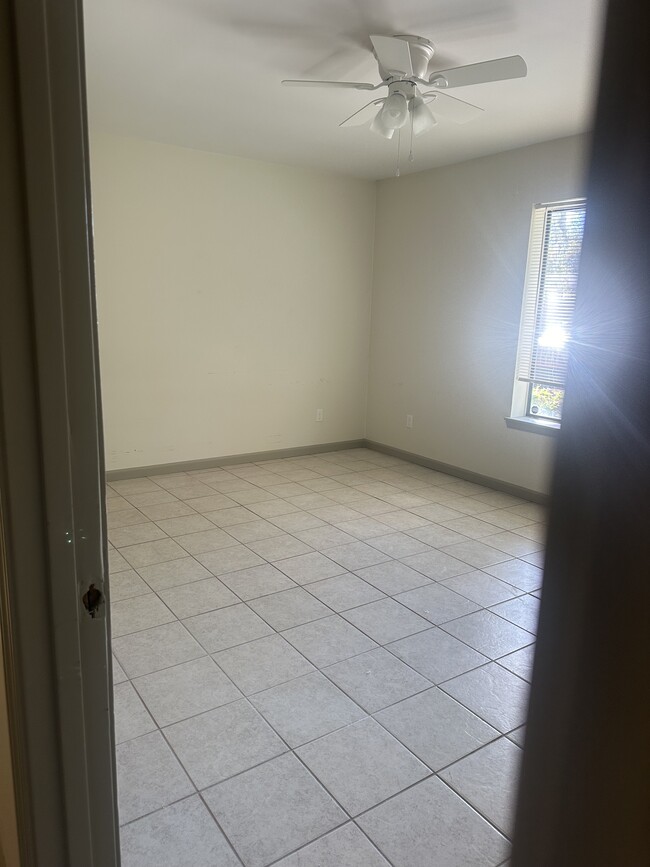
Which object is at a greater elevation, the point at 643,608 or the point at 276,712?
the point at 643,608

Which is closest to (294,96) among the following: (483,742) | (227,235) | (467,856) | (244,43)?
(244,43)

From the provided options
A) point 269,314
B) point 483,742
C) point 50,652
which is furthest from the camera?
point 269,314

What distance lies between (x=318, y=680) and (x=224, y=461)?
3161 mm

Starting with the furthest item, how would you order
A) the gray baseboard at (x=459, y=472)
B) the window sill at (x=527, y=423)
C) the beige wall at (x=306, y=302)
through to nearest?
the gray baseboard at (x=459, y=472) → the beige wall at (x=306, y=302) → the window sill at (x=527, y=423)

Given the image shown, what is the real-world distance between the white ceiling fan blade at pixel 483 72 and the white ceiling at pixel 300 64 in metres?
0.16

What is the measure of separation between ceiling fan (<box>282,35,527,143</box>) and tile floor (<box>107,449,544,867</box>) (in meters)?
2.15

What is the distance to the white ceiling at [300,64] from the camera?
2385 mm

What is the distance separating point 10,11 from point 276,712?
6.57 ft

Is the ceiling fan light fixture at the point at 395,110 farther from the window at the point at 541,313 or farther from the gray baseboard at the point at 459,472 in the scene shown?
the gray baseboard at the point at 459,472

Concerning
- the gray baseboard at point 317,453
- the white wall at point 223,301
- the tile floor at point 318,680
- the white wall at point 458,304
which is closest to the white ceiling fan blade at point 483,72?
the white wall at point 458,304

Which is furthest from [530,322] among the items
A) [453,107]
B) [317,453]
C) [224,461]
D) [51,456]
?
[51,456]

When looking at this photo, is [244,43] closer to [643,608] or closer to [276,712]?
[276,712]

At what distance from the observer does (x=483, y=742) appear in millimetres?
1951

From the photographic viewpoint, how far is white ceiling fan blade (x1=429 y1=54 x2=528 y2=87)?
7.98 feet
